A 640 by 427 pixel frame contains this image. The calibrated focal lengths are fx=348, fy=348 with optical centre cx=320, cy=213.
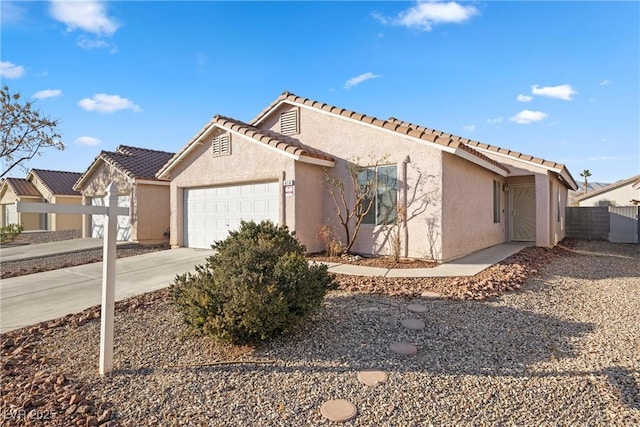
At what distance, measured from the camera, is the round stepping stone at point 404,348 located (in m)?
4.19

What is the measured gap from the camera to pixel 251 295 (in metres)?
4.21

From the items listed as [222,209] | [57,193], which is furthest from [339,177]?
[57,193]

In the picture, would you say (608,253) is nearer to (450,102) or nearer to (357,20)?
(450,102)

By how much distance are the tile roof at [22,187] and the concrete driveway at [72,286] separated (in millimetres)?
24898

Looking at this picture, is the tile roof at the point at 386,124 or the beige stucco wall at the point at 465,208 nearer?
the tile roof at the point at 386,124

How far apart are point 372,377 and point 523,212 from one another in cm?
1508

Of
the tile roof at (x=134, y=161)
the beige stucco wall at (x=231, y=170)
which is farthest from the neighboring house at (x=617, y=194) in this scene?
the tile roof at (x=134, y=161)

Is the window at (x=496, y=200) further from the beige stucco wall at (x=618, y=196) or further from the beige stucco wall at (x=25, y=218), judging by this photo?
the beige stucco wall at (x=25, y=218)

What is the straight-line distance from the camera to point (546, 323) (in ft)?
17.2

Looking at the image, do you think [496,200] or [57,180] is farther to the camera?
[57,180]

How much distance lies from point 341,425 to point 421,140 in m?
8.11

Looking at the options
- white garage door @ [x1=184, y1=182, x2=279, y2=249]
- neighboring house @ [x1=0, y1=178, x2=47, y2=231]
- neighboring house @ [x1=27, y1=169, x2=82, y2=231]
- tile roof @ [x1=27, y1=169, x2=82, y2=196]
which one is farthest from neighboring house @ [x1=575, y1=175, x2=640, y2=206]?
neighboring house @ [x1=0, y1=178, x2=47, y2=231]

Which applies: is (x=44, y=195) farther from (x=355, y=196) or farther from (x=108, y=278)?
(x=108, y=278)

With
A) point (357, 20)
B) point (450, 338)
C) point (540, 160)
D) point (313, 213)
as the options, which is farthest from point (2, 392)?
point (540, 160)
